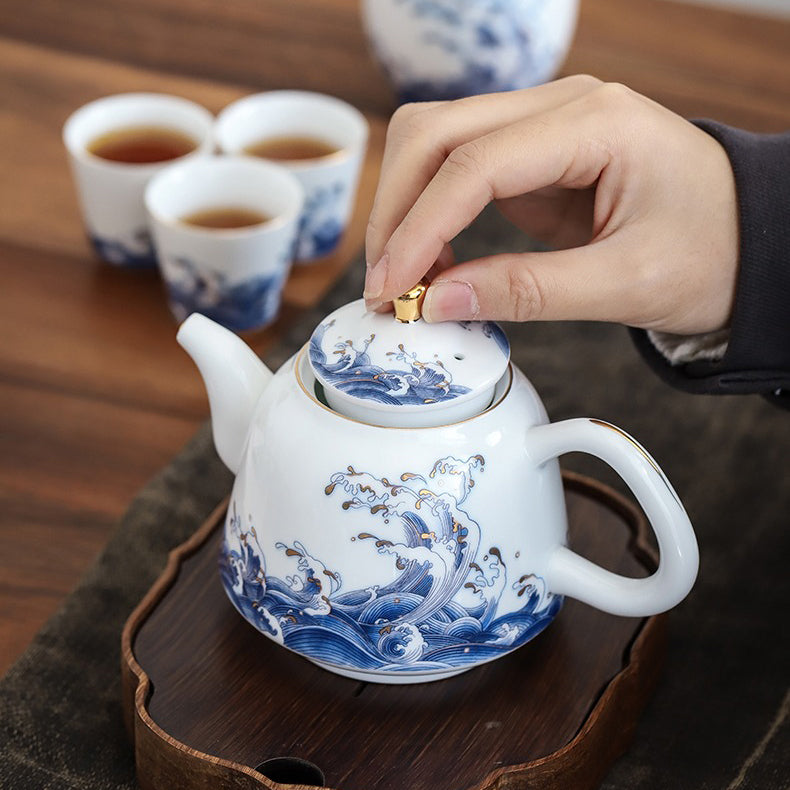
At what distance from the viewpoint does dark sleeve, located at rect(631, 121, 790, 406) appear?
0.78m

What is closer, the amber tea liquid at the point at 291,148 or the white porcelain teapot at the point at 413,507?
the white porcelain teapot at the point at 413,507

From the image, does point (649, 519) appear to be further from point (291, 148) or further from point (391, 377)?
point (291, 148)

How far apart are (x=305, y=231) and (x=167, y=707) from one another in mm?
649

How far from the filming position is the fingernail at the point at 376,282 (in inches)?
26.7

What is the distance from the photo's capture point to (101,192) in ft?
3.79

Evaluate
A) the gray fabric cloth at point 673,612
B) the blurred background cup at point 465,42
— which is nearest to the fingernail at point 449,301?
the gray fabric cloth at point 673,612

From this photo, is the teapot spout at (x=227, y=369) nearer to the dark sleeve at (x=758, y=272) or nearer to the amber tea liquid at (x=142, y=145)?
the dark sleeve at (x=758, y=272)

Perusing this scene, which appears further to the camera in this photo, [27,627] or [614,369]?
[614,369]

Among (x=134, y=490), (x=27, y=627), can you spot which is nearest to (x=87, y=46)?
(x=134, y=490)

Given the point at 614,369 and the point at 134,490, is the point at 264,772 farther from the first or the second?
the point at 614,369

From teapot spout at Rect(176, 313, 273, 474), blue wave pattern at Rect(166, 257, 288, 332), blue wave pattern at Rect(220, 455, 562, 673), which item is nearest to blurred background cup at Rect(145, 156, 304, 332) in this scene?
blue wave pattern at Rect(166, 257, 288, 332)

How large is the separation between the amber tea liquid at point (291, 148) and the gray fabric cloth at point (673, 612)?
0.22 m

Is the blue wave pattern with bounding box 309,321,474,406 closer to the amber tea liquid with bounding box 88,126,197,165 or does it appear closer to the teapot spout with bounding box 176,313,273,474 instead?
the teapot spout with bounding box 176,313,273,474

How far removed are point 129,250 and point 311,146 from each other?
25 cm
